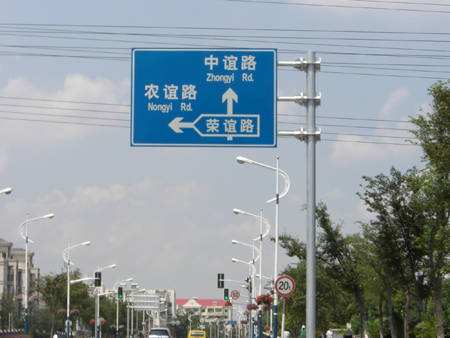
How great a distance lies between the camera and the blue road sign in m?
20.4

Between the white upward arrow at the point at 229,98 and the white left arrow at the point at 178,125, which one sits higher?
the white upward arrow at the point at 229,98

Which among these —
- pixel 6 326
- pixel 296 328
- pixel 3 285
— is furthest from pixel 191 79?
pixel 3 285

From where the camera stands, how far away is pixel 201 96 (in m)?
20.5

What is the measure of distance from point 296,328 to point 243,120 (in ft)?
176

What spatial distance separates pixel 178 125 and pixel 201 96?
28.2 inches

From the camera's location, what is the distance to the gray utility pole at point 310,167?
19828 millimetres

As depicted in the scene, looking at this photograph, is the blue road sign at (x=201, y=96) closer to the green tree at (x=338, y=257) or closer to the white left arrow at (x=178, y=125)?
the white left arrow at (x=178, y=125)

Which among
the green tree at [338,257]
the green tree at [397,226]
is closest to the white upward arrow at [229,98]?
the green tree at [397,226]

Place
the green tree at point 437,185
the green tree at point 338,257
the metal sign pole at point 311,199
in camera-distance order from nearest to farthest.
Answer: the metal sign pole at point 311,199
the green tree at point 437,185
the green tree at point 338,257

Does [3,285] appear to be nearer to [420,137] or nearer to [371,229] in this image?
[371,229]

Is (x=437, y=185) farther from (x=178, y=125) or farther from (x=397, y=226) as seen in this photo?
(x=178, y=125)

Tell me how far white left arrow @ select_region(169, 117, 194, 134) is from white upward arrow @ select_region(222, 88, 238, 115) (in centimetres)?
77

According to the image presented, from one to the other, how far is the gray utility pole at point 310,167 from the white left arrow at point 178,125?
195cm

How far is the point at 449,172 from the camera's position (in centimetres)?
3052
